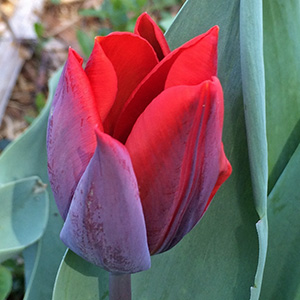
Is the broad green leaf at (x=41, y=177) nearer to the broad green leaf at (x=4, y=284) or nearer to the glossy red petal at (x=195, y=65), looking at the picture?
the broad green leaf at (x=4, y=284)

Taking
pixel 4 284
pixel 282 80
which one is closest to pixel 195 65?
pixel 282 80

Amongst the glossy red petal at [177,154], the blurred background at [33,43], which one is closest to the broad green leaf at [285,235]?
the glossy red petal at [177,154]

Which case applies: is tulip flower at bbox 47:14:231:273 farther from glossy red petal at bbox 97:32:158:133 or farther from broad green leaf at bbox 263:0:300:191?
broad green leaf at bbox 263:0:300:191

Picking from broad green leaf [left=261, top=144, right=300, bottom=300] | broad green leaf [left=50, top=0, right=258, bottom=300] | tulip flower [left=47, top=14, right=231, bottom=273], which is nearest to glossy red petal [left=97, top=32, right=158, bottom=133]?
tulip flower [left=47, top=14, right=231, bottom=273]

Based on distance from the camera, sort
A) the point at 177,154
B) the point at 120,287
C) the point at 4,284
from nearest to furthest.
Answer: the point at 177,154 < the point at 120,287 < the point at 4,284

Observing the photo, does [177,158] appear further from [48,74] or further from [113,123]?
[48,74]

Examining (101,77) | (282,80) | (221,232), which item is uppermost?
(101,77)

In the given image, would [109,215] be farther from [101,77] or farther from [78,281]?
[78,281]
